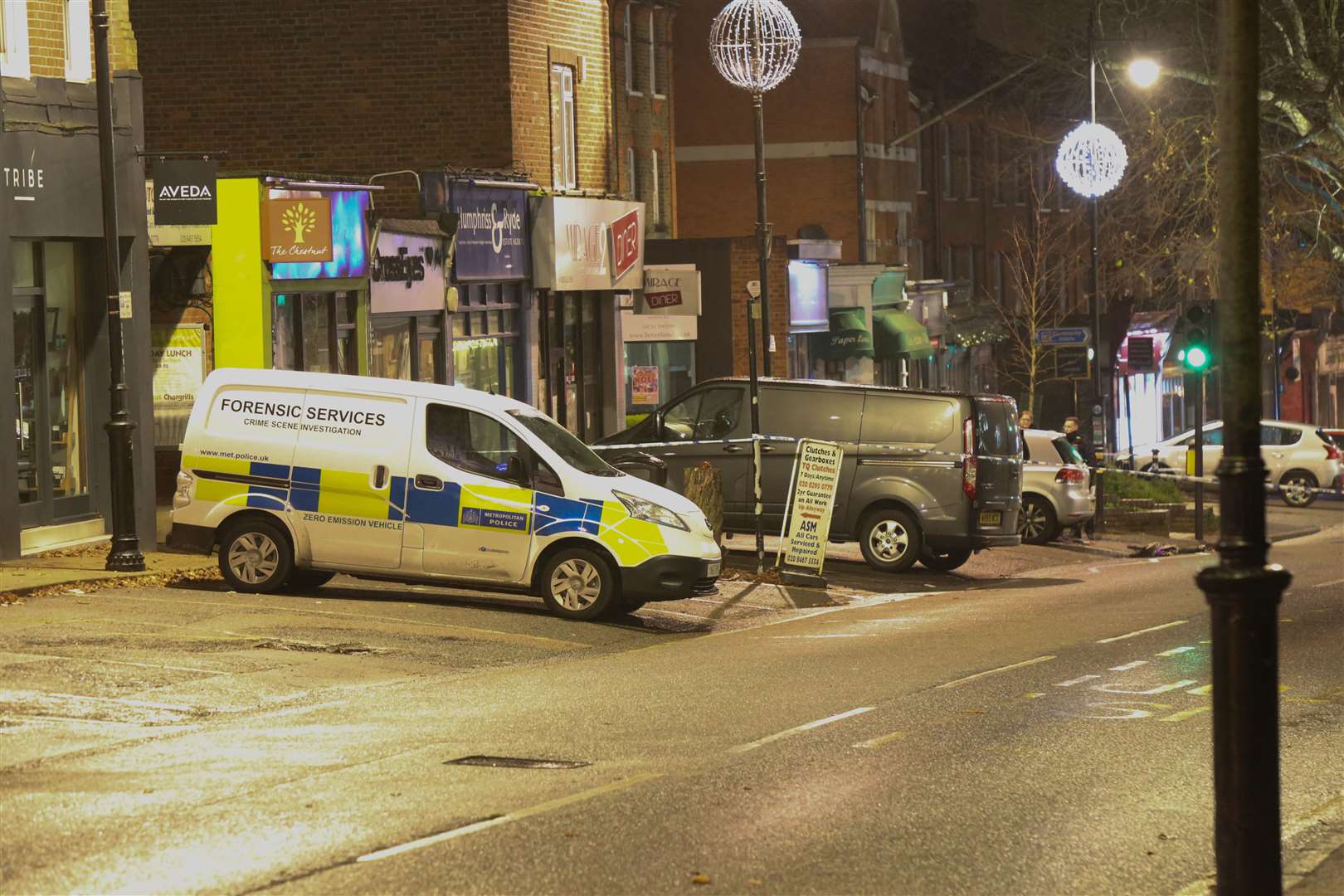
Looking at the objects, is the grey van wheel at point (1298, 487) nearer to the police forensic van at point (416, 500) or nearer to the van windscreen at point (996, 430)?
the van windscreen at point (996, 430)

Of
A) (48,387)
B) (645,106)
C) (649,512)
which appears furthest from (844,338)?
(649,512)

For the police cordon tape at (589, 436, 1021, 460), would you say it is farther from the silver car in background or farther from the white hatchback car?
the white hatchback car

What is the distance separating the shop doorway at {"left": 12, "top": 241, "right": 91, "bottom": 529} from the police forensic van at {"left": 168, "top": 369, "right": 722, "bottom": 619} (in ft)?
10.7

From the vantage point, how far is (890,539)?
24.7 m

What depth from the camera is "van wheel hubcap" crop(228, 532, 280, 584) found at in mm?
18094

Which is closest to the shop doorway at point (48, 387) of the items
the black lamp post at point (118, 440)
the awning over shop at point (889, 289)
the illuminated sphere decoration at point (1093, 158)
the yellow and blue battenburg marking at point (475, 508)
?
the black lamp post at point (118, 440)

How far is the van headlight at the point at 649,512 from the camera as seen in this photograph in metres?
17.7

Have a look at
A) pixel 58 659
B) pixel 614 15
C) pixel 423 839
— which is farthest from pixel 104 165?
pixel 614 15

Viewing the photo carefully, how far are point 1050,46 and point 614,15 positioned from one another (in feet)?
36.0

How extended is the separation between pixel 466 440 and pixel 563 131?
18778mm

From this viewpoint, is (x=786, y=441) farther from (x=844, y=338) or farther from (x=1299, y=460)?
(x=844, y=338)

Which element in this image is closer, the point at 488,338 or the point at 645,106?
the point at 488,338

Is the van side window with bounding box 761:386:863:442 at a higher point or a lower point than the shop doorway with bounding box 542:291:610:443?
lower

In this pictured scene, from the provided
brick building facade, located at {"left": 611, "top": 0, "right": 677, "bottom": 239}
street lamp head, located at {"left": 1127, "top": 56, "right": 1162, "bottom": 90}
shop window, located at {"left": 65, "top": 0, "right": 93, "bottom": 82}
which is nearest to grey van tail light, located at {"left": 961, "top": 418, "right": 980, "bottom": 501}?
shop window, located at {"left": 65, "top": 0, "right": 93, "bottom": 82}
